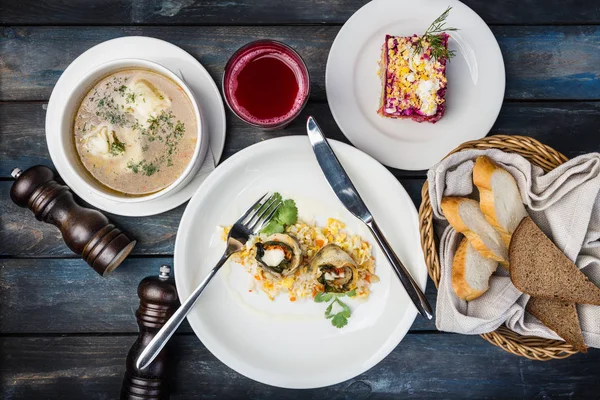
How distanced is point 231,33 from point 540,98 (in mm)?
1076

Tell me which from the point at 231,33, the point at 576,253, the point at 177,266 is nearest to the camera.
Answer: the point at 576,253

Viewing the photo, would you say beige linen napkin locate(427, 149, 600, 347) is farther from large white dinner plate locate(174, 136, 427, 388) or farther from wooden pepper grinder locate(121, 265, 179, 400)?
wooden pepper grinder locate(121, 265, 179, 400)

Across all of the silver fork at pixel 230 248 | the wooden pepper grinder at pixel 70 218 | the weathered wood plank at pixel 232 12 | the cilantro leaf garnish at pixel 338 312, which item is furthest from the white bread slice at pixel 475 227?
the wooden pepper grinder at pixel 70 218

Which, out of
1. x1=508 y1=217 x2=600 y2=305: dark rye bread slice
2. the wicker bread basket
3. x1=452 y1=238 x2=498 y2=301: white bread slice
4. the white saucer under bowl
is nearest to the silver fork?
the white saucer under bowl

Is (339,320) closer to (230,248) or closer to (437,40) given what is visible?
(230,248)

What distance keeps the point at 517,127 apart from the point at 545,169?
0.31 m

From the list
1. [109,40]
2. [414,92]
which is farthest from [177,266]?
[414,92]

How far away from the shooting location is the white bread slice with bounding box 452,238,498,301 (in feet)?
4.47

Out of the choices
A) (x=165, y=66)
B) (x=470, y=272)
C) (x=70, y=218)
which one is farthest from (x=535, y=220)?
(x=70, y=218)

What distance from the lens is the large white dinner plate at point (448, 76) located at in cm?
160

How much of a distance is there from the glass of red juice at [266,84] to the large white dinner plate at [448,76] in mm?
145

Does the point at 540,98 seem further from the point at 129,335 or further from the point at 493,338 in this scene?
the point at 129,335

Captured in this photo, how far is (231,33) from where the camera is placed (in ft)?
5.60

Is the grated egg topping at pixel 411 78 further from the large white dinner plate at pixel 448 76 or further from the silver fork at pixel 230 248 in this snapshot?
the silver fork at pixel 230 248
